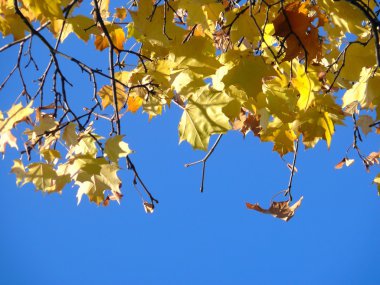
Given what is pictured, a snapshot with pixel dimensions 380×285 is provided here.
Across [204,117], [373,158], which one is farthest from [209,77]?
[373,158]

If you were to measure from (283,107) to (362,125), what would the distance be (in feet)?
1.64

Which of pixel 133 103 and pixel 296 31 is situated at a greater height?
pixel 133 103

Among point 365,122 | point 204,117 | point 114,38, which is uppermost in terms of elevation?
point 114,38

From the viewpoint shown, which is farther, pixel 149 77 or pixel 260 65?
pixel 149 77

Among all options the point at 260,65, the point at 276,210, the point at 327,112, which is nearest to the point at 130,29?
the point at 260,65

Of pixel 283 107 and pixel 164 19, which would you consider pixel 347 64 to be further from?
pixel 164 19

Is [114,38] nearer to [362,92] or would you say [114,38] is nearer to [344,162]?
→ [362,92]

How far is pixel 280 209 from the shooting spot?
1729mm

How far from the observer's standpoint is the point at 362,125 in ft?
5.69

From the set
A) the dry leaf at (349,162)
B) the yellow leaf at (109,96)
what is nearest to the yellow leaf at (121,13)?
the yellow leaf at (109,96)

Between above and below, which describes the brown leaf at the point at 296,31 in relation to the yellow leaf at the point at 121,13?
below

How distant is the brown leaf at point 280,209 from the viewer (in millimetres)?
1687

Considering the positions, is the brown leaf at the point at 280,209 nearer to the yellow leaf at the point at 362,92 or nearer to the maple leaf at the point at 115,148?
the yellow leaf at the point at 362,92

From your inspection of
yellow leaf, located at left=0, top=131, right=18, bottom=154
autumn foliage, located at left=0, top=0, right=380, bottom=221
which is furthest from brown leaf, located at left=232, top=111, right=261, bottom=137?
yellow leaf, located at left=0, top=131, right=18, bottom=154
